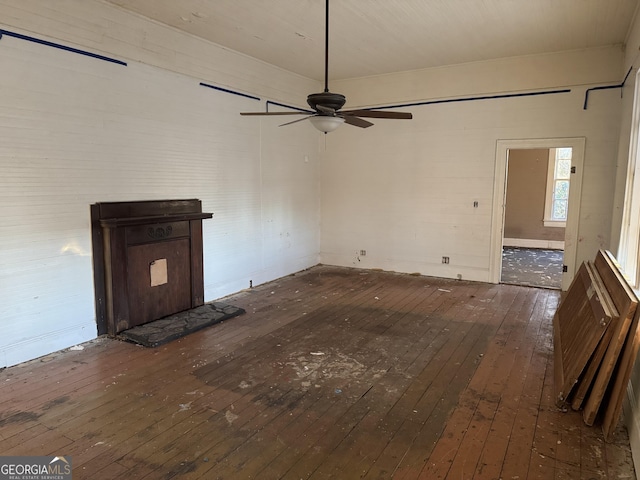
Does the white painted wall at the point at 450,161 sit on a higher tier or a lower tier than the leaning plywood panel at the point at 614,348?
higher

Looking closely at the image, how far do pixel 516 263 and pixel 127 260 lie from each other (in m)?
6.70

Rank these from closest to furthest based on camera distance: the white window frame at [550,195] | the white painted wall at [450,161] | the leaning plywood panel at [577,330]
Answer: the leaning plywood panel at [577,330] < the white painted wall at [450,161] < the white window frame at [550,195]

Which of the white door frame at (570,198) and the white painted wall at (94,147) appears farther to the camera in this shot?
the white door frame at (570,198)

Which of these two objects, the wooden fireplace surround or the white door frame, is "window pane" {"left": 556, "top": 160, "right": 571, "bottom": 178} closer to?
the white door frame

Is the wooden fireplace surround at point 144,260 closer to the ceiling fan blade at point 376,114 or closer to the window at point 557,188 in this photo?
the ceiling fan blade at point 376,114

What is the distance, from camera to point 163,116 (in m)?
4.66

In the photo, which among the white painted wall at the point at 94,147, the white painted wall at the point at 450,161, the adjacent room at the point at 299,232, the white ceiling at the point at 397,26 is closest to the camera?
the adjacent room at the point at 299,232

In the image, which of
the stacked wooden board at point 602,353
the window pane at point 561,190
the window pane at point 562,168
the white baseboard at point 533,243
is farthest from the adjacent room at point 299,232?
the window pane at point 562,168

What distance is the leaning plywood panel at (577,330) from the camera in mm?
2768

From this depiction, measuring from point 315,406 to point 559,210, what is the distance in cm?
862

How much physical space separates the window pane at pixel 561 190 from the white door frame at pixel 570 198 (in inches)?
160

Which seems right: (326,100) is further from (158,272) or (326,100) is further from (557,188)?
(557,188)

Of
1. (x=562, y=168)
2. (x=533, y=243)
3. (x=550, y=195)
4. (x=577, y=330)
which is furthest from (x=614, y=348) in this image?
(x=562, y=168)

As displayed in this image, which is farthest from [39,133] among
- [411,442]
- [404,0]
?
[411,442]
